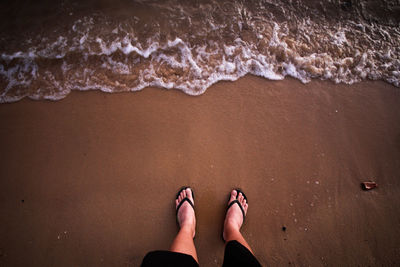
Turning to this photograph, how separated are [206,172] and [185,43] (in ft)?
5.75

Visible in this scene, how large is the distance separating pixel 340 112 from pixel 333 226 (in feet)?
4.19

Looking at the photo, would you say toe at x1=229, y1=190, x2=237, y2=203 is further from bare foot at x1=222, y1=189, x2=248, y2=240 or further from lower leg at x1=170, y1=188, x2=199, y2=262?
lower leg at x1=170, y1=188, x2=199, y2=262

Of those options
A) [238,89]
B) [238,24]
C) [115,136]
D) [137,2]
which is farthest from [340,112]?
[137,2]

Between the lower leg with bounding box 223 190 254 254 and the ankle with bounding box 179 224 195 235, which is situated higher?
the lower leg with bounding box 223 190 254 254

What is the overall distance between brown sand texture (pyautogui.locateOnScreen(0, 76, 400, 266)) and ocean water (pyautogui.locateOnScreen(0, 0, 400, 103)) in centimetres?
22

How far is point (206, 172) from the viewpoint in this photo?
217 centimetres

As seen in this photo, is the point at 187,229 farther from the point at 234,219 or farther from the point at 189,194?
the point at 234,219

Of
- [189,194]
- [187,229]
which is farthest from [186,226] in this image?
[189,194]

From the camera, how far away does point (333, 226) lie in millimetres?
2020

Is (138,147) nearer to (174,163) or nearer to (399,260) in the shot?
(174,163)

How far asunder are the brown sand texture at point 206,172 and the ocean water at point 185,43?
0.72ft

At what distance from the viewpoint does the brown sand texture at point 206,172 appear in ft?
6.43

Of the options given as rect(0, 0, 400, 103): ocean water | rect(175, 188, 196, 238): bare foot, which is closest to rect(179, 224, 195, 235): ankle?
rect(175, 188, 196, 238): bare foot

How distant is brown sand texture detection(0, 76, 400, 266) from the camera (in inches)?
77.2
